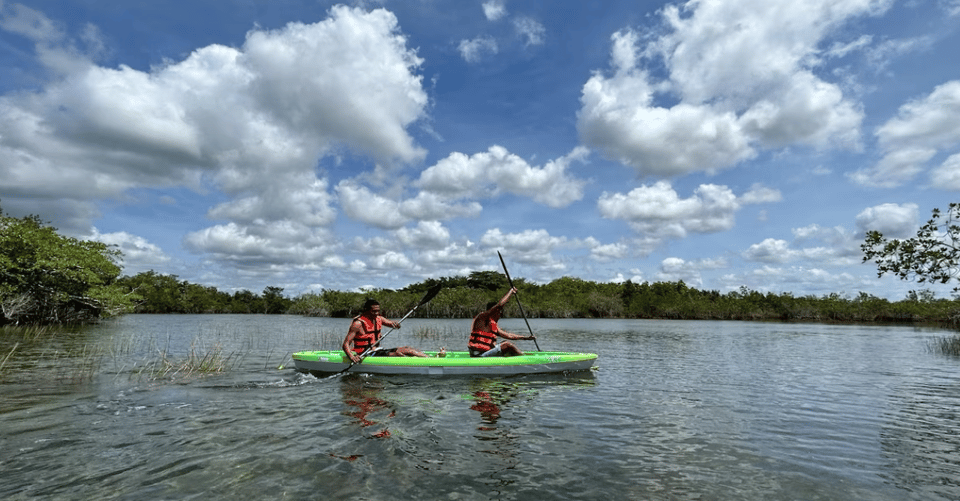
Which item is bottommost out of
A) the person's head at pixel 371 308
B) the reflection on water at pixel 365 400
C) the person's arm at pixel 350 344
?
the reflection on water at pixel 365 400

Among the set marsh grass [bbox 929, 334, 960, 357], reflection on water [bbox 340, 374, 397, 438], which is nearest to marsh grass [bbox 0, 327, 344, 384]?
reflection on water [bbox 340, 374, 397, 438]

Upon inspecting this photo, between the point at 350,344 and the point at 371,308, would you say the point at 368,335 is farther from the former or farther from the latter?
the point at 371,308

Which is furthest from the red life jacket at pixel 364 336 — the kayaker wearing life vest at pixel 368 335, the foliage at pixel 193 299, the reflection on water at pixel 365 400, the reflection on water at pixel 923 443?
the foliage at pixel 193 299

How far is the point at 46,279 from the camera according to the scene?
2558 centimetres

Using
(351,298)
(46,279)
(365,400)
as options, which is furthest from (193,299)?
(365,400)

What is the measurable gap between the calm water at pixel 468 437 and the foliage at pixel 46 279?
16140 mm

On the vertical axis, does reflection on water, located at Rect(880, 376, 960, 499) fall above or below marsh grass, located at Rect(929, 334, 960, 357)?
below

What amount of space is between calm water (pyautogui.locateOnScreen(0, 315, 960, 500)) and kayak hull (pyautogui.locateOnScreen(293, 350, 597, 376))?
25 cm

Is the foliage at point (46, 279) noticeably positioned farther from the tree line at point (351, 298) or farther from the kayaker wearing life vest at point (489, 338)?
the kayaker wearing life vest at point (489, 338)

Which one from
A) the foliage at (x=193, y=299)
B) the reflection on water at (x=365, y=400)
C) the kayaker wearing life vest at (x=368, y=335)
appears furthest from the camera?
the foliage at (x=193, y=299)

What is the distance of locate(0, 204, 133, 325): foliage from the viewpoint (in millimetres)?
24328

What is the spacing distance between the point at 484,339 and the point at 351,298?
71.1 m

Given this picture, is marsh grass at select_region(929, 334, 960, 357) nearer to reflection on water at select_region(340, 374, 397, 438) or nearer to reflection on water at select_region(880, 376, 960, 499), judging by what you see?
reflection on water at select_region(880, 376, 960, 499)

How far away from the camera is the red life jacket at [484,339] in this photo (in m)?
12.8
